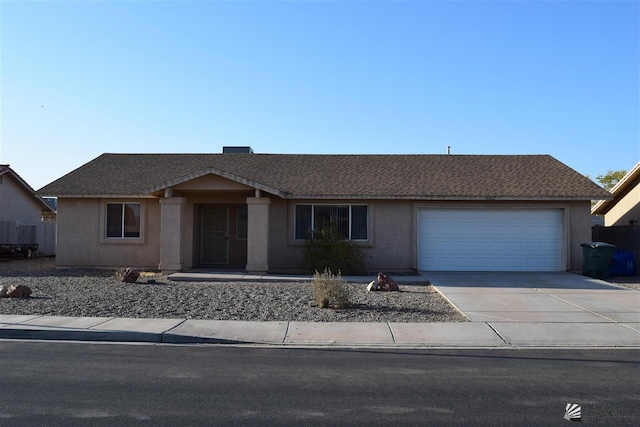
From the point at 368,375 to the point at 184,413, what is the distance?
103 inches

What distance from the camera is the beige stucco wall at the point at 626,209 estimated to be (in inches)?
878

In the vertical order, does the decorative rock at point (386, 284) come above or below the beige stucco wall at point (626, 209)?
below

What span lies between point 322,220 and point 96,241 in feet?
25.4

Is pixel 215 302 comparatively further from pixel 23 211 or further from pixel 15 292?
pixel 23 211

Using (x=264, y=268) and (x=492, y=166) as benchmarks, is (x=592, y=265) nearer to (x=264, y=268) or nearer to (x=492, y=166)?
(x=492, y=166)

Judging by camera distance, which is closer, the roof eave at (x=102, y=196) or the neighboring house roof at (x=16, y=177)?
the roof eave at (x=102, y=196)

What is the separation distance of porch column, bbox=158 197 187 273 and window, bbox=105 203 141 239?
6.80ft

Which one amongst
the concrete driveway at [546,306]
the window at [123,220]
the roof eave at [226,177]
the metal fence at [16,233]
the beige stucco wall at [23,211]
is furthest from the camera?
the beige stucco wall at [23,211]

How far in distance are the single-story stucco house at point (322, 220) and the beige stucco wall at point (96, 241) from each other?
3 centimetres

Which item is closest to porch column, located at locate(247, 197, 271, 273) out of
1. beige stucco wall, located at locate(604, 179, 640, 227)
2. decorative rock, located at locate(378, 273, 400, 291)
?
decorative rock, located at locate(378, 273, 400, 291)

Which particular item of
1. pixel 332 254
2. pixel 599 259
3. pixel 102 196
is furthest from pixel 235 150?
pixel 599 259

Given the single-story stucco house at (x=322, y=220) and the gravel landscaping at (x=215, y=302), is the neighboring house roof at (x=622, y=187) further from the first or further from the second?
the gravel landscaping at (x=215, y=302)

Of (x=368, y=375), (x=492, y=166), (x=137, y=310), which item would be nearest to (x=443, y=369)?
(x=368, y=375)

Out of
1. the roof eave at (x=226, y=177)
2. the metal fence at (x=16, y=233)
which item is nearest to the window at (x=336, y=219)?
the roof eave at (x=226, y=177)
